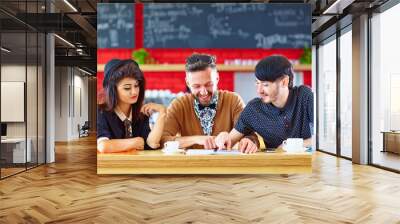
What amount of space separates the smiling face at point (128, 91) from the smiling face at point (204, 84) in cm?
77

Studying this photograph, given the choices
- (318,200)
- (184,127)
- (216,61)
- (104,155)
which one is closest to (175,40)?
(216,61)

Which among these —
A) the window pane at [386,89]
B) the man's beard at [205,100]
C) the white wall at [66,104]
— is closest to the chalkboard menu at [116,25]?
the man's beard at [205,100]

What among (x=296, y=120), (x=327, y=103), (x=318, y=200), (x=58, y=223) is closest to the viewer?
(x=58, y=223)

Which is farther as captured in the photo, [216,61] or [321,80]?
[321,80]

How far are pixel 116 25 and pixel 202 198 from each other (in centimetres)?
297

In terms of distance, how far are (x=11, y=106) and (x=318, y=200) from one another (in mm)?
5535

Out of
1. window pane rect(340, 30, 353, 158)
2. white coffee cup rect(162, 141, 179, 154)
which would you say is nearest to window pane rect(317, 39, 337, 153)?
window pane rect(340, 30, 353, 158)

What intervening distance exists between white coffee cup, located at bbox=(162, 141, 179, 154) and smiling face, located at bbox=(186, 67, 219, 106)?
28.3 inches

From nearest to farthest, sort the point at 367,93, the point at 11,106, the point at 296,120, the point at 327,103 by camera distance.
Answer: the point at 296,120 → the point at 11,106 → the point at 367,93 → the point at 327,103

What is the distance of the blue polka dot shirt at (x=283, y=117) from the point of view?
625 cm

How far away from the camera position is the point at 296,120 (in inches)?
246

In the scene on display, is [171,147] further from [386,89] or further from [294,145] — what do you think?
[386,89]

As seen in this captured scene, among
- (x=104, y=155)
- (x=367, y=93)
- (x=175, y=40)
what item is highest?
(x=175, y=40)

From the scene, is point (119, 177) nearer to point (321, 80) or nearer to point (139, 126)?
point (139, 126)
